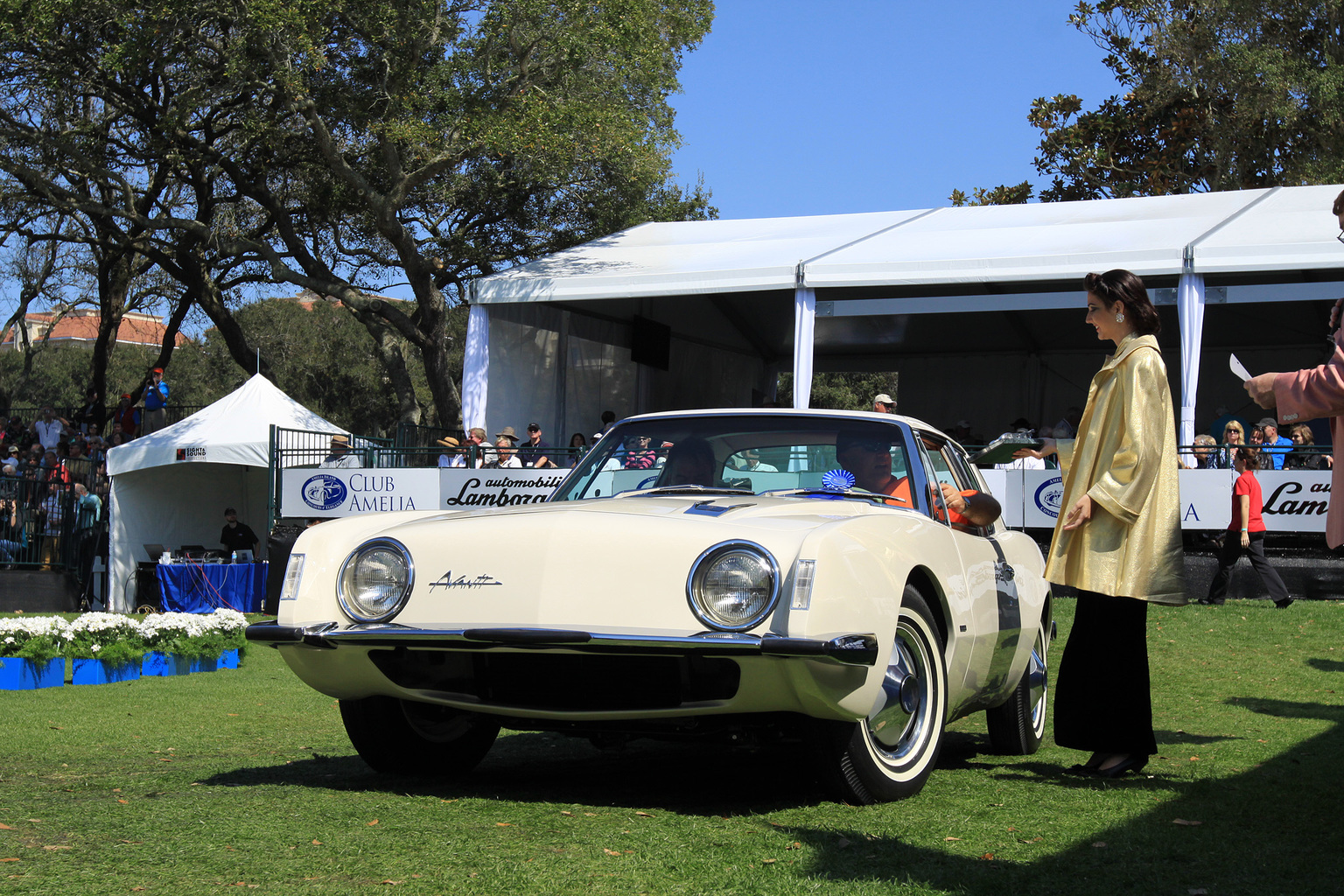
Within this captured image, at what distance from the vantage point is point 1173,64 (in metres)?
28.9

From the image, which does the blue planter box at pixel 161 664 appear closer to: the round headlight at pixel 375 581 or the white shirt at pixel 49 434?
the round headlight at pixel 375 581

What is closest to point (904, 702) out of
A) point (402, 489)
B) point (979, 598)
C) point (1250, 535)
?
point (979, 598)

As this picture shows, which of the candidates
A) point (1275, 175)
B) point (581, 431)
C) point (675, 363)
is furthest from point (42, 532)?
point (1275, 175)

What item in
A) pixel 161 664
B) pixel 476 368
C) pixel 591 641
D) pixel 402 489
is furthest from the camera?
pixel 476 368

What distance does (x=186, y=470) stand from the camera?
806 inches

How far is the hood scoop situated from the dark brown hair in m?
1.69

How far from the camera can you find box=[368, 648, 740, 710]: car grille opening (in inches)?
150

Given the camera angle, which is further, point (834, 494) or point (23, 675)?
point (23, 675)

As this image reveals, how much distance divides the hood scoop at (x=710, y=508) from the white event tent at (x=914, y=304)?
1251cm

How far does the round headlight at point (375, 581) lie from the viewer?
13.3 feet

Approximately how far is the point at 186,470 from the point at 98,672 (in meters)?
11.8

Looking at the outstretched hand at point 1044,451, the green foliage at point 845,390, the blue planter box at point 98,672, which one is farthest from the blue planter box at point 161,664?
the green foliage at point 845,390

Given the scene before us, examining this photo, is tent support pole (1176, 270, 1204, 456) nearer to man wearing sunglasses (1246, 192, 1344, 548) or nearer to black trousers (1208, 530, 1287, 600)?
black trousers (1208, 530, 1287, 600)

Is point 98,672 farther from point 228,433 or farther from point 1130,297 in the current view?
point 228,433
